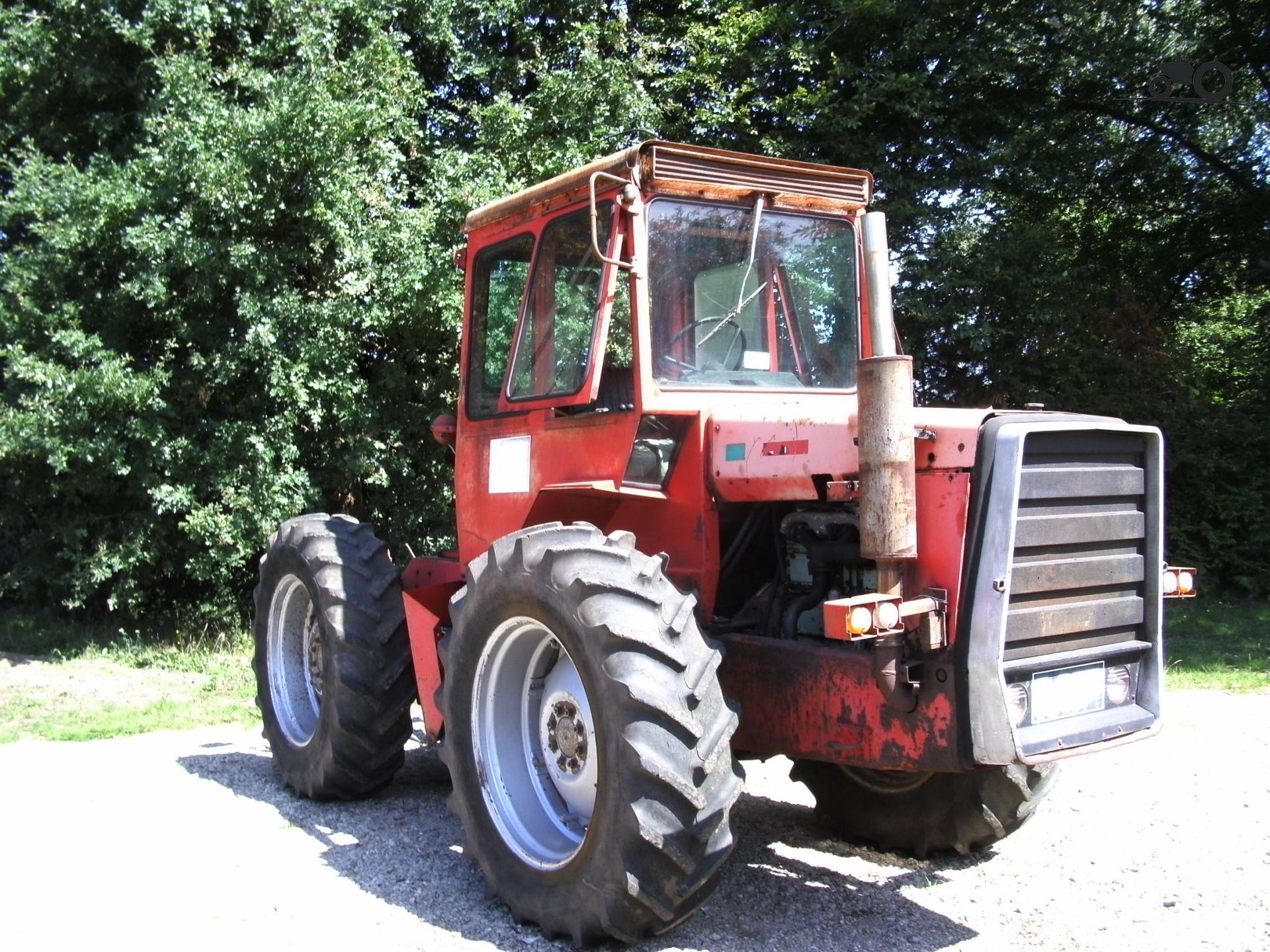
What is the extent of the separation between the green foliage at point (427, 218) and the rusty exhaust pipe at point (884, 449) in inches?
286

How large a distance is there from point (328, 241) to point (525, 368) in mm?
6169

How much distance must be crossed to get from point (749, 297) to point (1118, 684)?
2016 mm

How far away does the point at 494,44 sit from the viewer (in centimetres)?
1441

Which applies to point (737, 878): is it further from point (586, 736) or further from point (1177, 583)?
point (1177, 583)

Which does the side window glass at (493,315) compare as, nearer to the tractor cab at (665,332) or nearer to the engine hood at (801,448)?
the tractor cab at (665,332)

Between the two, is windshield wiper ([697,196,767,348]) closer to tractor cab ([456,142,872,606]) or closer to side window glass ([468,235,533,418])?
tractor cab ([456,142,872,606])

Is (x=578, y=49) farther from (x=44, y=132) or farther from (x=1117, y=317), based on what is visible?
(x=1117, y=317)

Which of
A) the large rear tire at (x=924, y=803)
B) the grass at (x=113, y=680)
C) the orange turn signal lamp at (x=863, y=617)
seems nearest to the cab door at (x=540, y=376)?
the orange turn signal lamp at (x=863, y=617)

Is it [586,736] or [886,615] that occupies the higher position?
[886,615]

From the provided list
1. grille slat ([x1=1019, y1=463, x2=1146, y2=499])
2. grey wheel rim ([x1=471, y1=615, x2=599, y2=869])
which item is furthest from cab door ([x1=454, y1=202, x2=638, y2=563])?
grille slat ([x1=1019, y1=463, x2=1146, y2=499])

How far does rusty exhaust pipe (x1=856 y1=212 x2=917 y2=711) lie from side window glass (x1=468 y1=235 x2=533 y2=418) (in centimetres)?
195

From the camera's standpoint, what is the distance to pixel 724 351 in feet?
15.5

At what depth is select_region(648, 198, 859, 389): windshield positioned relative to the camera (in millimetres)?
4578

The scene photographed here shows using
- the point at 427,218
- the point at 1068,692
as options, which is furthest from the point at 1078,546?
the point at 427,218
